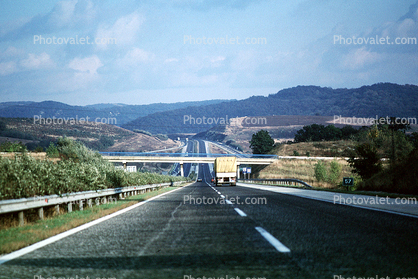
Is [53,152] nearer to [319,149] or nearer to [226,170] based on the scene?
[226,170]

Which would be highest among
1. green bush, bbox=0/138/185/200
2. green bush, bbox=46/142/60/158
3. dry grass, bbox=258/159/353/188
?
green bush, bbox=46/142/60/158

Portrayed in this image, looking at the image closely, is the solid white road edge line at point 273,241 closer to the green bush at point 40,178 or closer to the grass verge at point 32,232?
the grass verge at point 32,232

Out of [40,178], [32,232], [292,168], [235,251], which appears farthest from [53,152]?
[235,251]

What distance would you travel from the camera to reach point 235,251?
19.9 feet

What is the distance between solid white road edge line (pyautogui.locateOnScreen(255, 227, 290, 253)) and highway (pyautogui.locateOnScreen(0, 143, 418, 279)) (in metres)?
0.02

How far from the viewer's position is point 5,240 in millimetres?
7512

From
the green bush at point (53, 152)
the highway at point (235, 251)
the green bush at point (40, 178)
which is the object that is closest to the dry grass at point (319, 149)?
the green bush at point (53, 152)

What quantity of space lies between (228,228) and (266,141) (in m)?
142

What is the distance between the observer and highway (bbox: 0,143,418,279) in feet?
15.9

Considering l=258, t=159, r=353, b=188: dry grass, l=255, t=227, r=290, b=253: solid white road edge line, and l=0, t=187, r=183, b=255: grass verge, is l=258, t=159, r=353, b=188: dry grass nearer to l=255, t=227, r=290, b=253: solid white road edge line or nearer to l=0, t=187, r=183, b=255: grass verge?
l=0, t=187, r=183, b=255: grass verge

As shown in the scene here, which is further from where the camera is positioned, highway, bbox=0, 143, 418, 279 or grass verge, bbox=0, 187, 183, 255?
grass verge, bbox=0, 187, 183, 255

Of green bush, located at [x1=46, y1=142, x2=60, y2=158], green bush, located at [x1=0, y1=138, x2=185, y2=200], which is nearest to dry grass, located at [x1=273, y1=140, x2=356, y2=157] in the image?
green bush, located at [x1=46, y1=142, x2=60, y2=158]

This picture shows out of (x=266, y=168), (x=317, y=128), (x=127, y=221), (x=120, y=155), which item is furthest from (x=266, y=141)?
(x=127, y=221)

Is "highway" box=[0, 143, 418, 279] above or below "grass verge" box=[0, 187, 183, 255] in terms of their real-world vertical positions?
above
